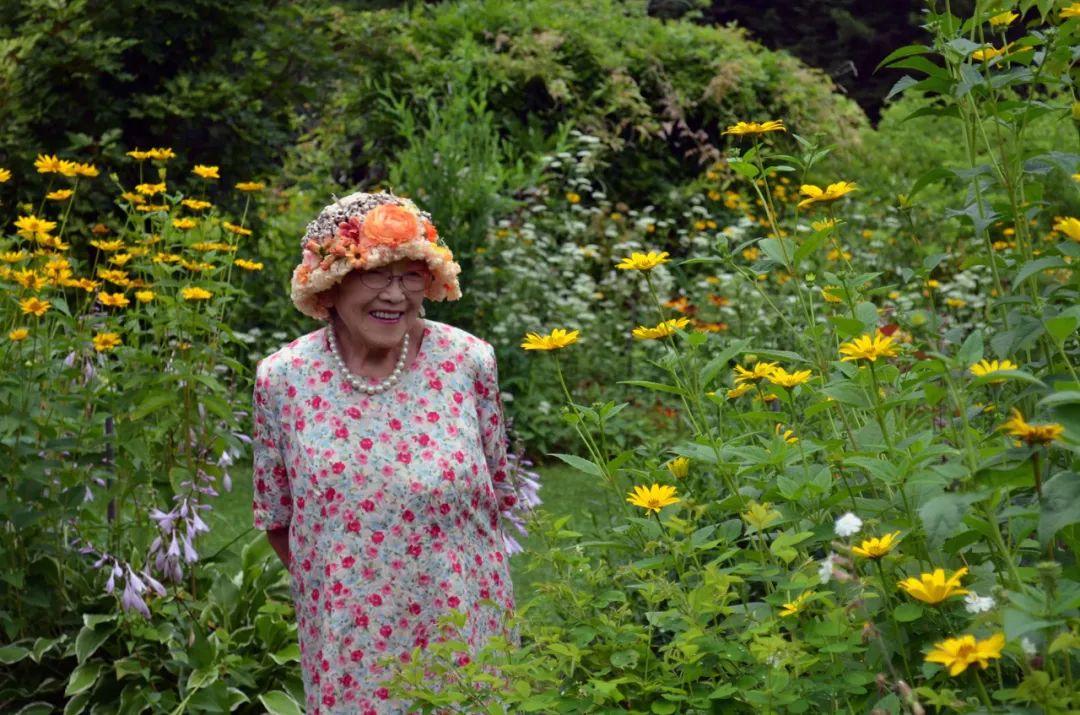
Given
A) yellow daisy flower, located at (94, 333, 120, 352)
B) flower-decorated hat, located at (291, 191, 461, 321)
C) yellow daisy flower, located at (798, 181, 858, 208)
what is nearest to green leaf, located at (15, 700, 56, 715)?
yellow daisy flower, located at (94, 333, 120, 352)

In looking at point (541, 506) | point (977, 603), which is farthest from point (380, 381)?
point (541, 506)

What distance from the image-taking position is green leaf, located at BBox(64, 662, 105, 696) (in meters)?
4.13

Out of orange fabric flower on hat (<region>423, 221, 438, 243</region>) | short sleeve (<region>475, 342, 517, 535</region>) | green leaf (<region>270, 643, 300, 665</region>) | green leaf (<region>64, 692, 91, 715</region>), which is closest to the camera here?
orange fabric flower on hat (<region>423, 221, 438, 243</region>)

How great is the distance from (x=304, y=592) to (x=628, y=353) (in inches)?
202

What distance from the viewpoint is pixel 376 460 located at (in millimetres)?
2943

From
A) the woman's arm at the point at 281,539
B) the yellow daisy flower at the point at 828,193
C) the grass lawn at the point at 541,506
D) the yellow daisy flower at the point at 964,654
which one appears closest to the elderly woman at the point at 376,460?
the woman's arm at the point at 281,539

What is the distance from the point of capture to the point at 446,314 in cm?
764

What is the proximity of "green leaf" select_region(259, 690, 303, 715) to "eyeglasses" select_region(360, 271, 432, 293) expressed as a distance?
1.73 meters

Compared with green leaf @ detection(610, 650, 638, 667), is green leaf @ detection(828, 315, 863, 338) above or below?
above

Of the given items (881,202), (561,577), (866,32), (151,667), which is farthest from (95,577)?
(866,32)

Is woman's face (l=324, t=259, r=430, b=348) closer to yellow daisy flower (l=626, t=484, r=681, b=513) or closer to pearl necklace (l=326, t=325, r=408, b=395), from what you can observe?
pearl necklace (l=326, t=325, r=408, b=395)

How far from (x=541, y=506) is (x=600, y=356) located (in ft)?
6.50

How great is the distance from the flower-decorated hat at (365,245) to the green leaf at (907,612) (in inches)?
52.9

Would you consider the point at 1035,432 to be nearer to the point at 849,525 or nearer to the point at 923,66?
the point at 849,525
